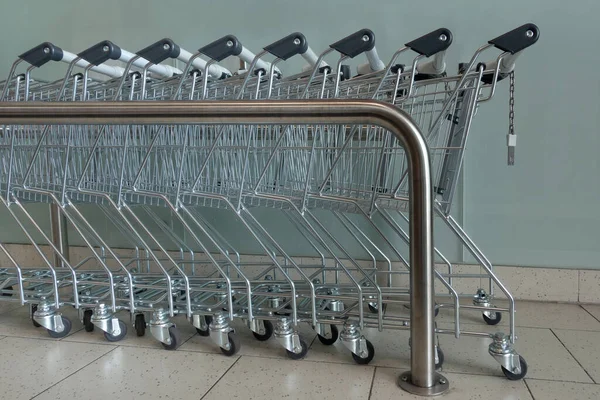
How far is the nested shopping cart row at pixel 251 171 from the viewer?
177cm

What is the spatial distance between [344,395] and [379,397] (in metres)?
0.11

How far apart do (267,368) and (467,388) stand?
2.23 ft

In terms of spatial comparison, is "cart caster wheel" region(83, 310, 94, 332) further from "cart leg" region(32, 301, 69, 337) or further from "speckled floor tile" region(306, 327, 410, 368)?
"speckled floor tile" region(306, 327, 410, 368)

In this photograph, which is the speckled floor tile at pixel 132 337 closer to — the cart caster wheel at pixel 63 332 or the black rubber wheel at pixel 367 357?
the cart caster wheel at pixel 63 332

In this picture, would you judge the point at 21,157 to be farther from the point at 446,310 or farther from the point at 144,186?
the point at 446,310

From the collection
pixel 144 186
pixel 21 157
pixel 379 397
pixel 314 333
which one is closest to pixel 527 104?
pixel 314 333

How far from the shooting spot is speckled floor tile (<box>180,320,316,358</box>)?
6.25 ft

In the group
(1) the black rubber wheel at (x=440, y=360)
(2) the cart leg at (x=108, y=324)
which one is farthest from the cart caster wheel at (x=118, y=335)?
(1) the black rubber wheel at (x=440, y=360)

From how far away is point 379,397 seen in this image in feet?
4.99

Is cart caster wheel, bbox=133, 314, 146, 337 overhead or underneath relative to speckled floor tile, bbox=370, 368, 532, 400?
overhead

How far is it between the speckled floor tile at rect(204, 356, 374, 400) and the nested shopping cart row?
3.1 inches

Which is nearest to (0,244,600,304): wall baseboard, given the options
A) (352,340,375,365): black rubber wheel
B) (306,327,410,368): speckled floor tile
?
(306,327,410,368): speckled floor tile

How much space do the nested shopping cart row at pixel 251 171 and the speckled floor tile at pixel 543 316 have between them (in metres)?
0.14

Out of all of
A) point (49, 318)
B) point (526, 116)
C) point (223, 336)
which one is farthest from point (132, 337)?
point (526, 116)
